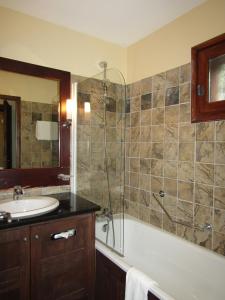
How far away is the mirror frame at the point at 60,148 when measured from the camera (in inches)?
70.4

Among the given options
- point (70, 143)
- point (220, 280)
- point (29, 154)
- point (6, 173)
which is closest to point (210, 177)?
point (220, 280)

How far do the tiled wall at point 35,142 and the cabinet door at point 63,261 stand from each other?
2.23 ft

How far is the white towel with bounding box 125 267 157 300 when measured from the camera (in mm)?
1257

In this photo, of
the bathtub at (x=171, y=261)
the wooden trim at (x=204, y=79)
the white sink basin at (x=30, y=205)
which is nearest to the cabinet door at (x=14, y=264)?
the white sink basin at (x=30, y=205)

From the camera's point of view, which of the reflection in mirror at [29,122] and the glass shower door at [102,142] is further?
the glass shower door at [102,142]

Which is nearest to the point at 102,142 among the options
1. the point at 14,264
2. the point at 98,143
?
the point at 98,143

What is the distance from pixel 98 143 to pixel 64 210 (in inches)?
31.1

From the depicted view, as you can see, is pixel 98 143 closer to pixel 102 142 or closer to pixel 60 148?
pixel 102 142

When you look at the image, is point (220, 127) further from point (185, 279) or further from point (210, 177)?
point (185, 279)

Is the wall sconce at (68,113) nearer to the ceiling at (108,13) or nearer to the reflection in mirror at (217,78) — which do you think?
the ceiling at (108,13)

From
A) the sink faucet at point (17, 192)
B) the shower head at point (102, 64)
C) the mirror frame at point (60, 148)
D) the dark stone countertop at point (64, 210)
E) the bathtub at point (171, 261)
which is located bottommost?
the bathtub at point (171, 261)

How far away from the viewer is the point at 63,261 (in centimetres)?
150

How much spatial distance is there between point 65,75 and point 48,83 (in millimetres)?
181

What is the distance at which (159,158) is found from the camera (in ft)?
6.79
